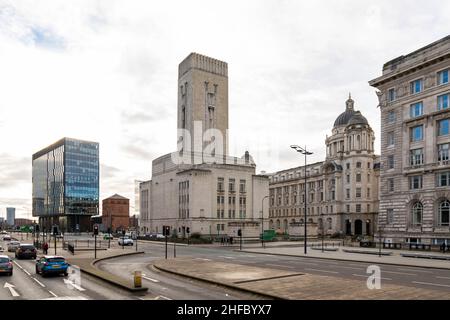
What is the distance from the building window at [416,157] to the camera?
5876cm

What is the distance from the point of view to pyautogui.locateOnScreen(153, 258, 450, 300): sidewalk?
62.1ft

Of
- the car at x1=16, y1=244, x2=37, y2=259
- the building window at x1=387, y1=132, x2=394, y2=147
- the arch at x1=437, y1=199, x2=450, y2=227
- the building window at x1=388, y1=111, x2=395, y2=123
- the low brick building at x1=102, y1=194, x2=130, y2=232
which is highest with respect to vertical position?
the building window at x1=388, y1=111, x2=395, y2=123

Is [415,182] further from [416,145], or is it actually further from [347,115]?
[347,115]

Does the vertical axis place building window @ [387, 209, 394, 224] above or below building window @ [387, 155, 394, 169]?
below

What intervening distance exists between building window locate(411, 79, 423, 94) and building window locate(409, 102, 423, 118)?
6.29ft

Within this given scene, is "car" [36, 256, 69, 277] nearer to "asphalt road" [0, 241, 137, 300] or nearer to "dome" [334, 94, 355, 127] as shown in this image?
"asphalt road" [0, 241, 137, 300]

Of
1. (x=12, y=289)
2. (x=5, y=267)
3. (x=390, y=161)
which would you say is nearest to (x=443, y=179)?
(x=390, y=161)

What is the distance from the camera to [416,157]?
5962 centimetres

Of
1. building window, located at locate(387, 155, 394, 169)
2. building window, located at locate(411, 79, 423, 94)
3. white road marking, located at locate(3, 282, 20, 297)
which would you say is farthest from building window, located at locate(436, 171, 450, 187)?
white road marking, located at locate(3, 282, 20, 297)

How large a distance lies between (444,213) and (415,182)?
20.4ft

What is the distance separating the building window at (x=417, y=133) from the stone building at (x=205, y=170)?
4473 centimetres
